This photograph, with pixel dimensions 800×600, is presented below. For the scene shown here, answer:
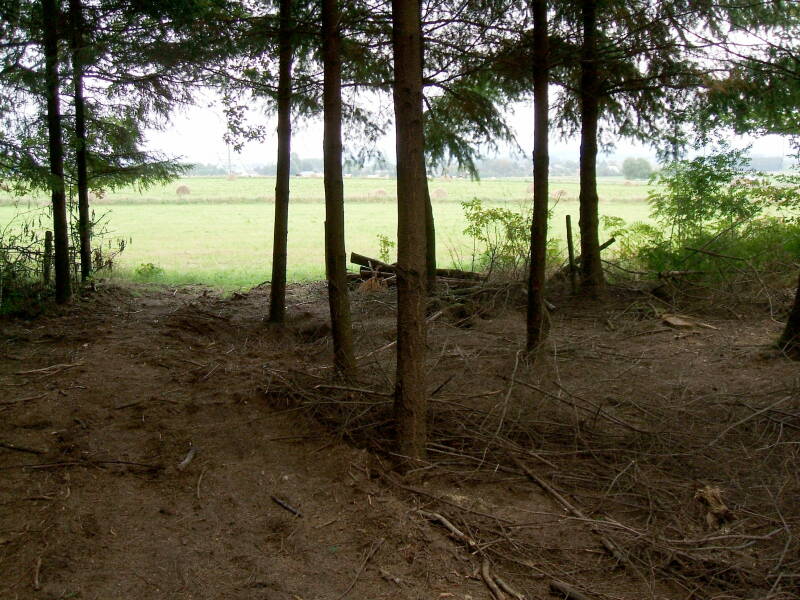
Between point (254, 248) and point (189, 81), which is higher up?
point (189, 81)

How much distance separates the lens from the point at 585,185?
38.4ft

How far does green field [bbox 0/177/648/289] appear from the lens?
20.0m

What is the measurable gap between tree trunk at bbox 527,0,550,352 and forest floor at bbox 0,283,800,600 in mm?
642

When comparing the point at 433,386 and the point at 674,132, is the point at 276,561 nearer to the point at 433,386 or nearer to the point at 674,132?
the point at 433,386

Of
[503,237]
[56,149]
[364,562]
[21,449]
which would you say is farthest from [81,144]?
[364,562]

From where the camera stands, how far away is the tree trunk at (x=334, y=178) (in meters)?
6.44

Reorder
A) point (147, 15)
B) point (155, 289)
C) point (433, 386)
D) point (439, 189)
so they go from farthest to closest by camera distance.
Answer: point (439, 189) < point (155, 289) < point (147, 15) < point (433, 386)

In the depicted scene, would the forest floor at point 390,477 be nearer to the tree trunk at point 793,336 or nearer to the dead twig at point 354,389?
the dead twig at point 354,389

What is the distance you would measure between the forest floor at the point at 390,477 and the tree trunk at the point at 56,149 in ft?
9.50

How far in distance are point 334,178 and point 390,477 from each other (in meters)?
3.03

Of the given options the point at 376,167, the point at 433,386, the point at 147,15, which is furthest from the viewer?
the point at 376,167

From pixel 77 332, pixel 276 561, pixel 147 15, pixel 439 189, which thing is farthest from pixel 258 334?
pixel 439 189

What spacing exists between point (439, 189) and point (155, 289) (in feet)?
71.7

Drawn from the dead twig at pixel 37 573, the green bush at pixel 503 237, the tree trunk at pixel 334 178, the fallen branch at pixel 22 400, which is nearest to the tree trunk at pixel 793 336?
the green bush at pixel 503 237
